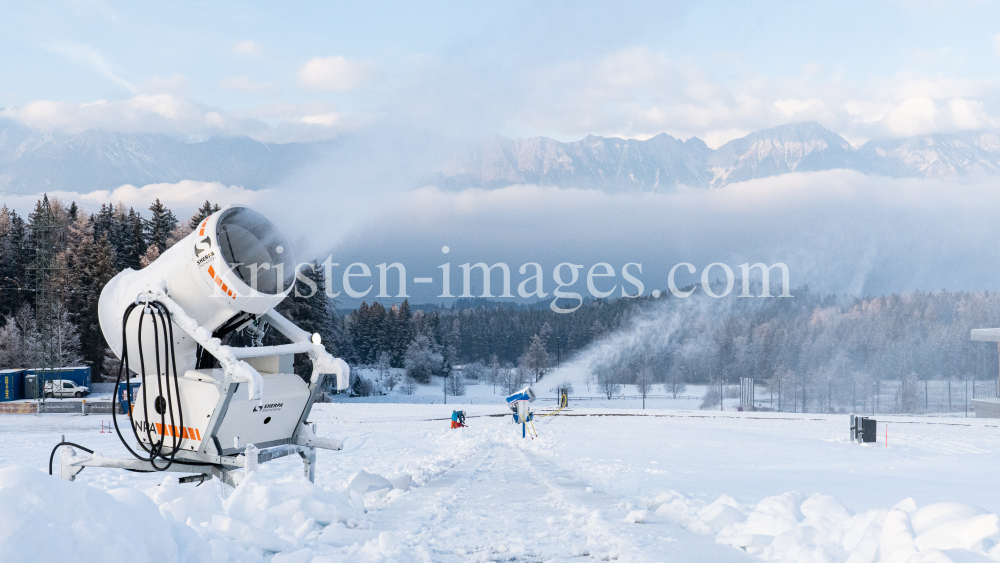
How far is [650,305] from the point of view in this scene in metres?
125

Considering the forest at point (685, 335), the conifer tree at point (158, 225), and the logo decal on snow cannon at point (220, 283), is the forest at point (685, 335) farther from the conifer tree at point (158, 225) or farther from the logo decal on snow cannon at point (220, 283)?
the logo decal on snow cannon at point (220, 283)

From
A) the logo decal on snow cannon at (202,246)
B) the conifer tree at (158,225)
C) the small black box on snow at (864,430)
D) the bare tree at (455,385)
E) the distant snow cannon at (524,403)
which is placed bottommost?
the bare tree at (455,385)

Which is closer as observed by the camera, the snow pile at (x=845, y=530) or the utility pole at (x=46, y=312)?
the snow pile at (x=845, y=530)

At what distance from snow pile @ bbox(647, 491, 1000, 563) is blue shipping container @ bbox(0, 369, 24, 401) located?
166 feet

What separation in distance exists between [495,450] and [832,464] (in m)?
8.05

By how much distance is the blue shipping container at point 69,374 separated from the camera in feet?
150

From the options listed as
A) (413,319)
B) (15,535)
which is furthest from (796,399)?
(15,535)

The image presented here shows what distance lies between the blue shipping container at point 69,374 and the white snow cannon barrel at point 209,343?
4432 centimetres

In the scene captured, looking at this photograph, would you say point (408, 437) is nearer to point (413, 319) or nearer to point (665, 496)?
point (665, 496)

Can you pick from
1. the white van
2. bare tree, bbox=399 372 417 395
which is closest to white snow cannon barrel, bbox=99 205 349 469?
the white van

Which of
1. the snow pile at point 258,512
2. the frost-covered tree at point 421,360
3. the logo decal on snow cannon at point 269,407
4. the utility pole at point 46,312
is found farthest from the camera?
the frost-covered tree at point 421,360

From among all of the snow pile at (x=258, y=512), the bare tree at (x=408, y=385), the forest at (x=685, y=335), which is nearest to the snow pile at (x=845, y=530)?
the snow pile at (x=258, y=512)

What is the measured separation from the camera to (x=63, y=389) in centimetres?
4612

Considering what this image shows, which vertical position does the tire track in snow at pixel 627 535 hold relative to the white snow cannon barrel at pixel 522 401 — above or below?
above
